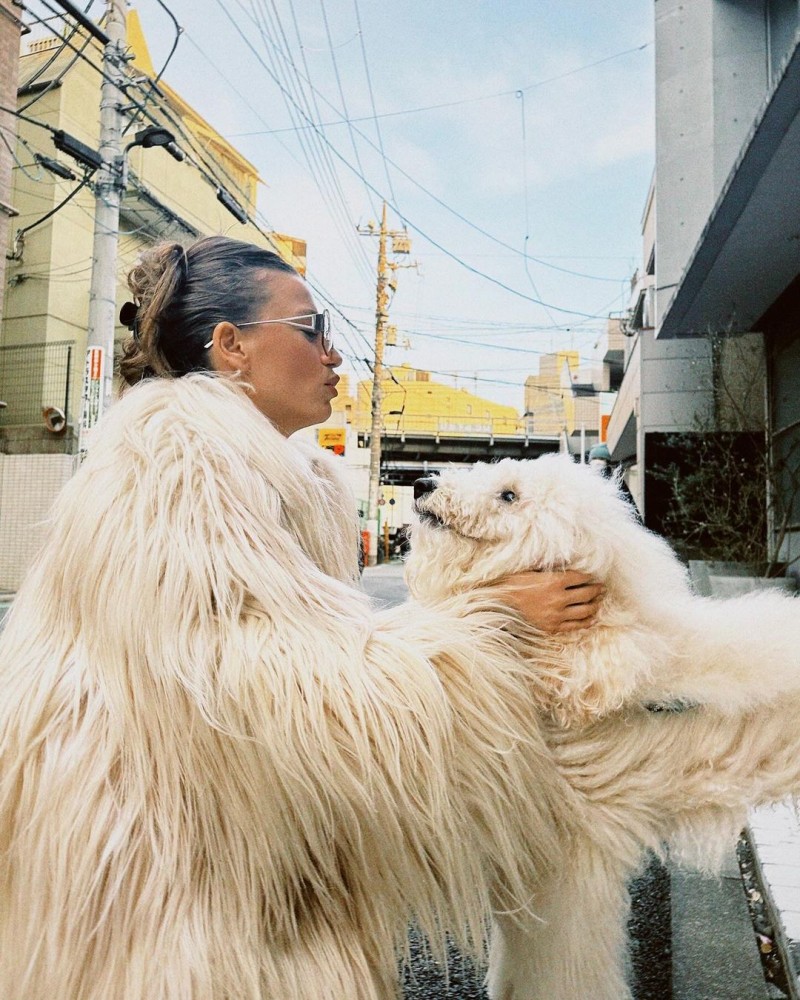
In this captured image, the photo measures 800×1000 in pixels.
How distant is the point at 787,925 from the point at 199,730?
201 centimetres

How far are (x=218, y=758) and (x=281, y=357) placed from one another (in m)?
0.76

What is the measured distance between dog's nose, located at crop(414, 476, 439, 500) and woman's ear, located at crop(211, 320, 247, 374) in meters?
0.43

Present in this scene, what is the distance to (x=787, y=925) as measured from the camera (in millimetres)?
2117

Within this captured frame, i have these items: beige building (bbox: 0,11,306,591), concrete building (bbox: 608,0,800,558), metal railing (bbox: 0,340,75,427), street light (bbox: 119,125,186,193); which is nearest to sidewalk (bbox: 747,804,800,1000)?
concrete building (bbox: 608,0,800,558)

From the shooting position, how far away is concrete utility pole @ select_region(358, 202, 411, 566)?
85.4ft

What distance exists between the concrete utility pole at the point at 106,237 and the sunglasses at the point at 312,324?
7346 mm

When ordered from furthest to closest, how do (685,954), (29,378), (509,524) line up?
(29,378) → (685,954) → (509,524)

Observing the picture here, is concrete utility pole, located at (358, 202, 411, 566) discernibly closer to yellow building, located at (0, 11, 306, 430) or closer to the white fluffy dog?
yellow building, located at (0, 11, 306, 430)

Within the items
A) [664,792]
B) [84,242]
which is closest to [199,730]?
[664,792]

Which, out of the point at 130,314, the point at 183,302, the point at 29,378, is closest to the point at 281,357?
the point at 183,302

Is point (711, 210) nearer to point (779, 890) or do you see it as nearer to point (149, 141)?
point (149, 141)

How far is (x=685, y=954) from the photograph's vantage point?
2.27 meters

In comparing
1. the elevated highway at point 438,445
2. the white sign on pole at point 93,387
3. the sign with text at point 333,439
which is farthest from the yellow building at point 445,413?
the white sign on pole at point 93,387

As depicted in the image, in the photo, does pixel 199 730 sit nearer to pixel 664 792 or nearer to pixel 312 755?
pixel 312 755
